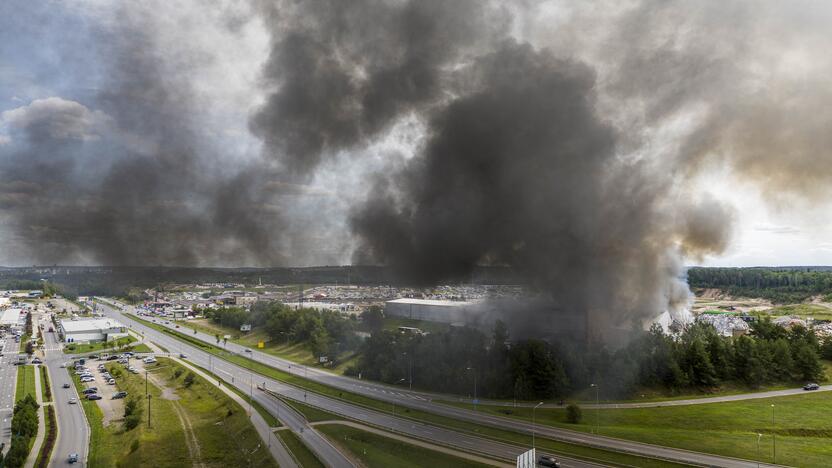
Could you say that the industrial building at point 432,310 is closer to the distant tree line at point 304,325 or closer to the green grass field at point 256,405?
the distant tree line at point 304,325

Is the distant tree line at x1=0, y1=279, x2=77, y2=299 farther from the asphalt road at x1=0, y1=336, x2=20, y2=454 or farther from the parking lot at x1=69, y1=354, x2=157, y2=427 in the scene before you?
the parking lot at x1=69, y1=354, x2=157, y2=427

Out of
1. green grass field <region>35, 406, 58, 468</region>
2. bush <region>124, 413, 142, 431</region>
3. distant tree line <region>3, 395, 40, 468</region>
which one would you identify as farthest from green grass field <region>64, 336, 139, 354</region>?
bush <region>124, 413, 142, 431</region>

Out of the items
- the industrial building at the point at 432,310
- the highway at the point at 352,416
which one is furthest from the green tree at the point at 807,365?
the industrial building at the point at 432,310

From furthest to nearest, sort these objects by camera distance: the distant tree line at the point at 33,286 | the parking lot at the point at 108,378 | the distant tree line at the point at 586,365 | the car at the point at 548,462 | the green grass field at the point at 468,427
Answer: the distant tree line at the point at 33,286
the distant tree line at the point at 586,365
the parking lot at the point at 108,378
the green grass field at the point at 468,427
the car at the point at 548,462

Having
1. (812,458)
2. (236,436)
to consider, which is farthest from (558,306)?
(236,436)

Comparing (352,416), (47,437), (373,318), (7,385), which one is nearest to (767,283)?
(373,318)

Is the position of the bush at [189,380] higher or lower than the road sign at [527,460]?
lower

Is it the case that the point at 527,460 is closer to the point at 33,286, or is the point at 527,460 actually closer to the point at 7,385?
the point at 7,385
